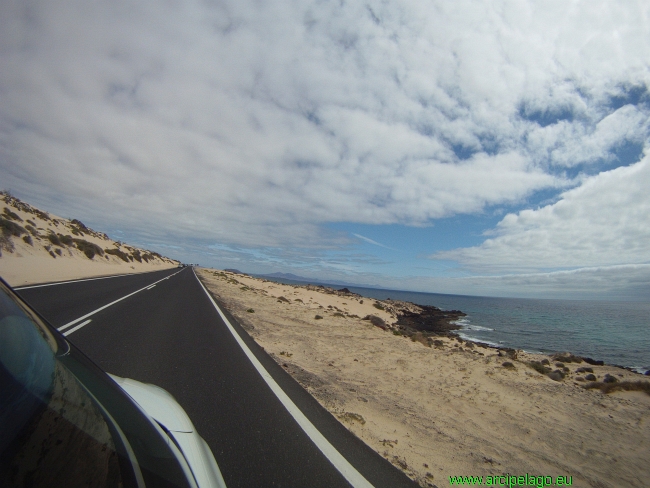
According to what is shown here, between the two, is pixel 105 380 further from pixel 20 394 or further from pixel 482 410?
pixel 482 410

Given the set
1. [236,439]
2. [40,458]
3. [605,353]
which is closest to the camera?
[40,458]

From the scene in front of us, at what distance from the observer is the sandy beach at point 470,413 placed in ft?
13.0

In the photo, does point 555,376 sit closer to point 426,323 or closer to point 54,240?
point 426,323

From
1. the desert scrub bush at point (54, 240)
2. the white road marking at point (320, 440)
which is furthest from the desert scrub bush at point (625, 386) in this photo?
the desert scrub bush at point (54, 240)

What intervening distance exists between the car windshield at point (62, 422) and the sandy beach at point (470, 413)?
2979 mm

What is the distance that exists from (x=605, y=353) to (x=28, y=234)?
44974 millimetres

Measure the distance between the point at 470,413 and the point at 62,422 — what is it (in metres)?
6.11

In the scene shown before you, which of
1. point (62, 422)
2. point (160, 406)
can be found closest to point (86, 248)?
point (160, 406)

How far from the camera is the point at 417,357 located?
29.6ft

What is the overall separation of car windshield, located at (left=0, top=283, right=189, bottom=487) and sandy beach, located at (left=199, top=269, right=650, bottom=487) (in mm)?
Result: 2979

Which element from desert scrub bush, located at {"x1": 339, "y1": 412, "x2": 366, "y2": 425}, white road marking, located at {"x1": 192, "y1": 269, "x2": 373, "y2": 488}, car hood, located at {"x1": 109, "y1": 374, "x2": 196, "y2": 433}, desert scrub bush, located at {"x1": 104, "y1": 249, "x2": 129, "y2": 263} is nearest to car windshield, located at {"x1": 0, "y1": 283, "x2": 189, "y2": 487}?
car hood, located at {"x1": 109, "y1": 374, "x2": 196, "y2": 433}

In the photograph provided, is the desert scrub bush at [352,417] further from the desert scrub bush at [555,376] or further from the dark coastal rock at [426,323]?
the dark coastal rock at [426,323]

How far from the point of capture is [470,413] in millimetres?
5512

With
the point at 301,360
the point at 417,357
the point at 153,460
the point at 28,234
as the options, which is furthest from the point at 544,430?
the point at 28,234
